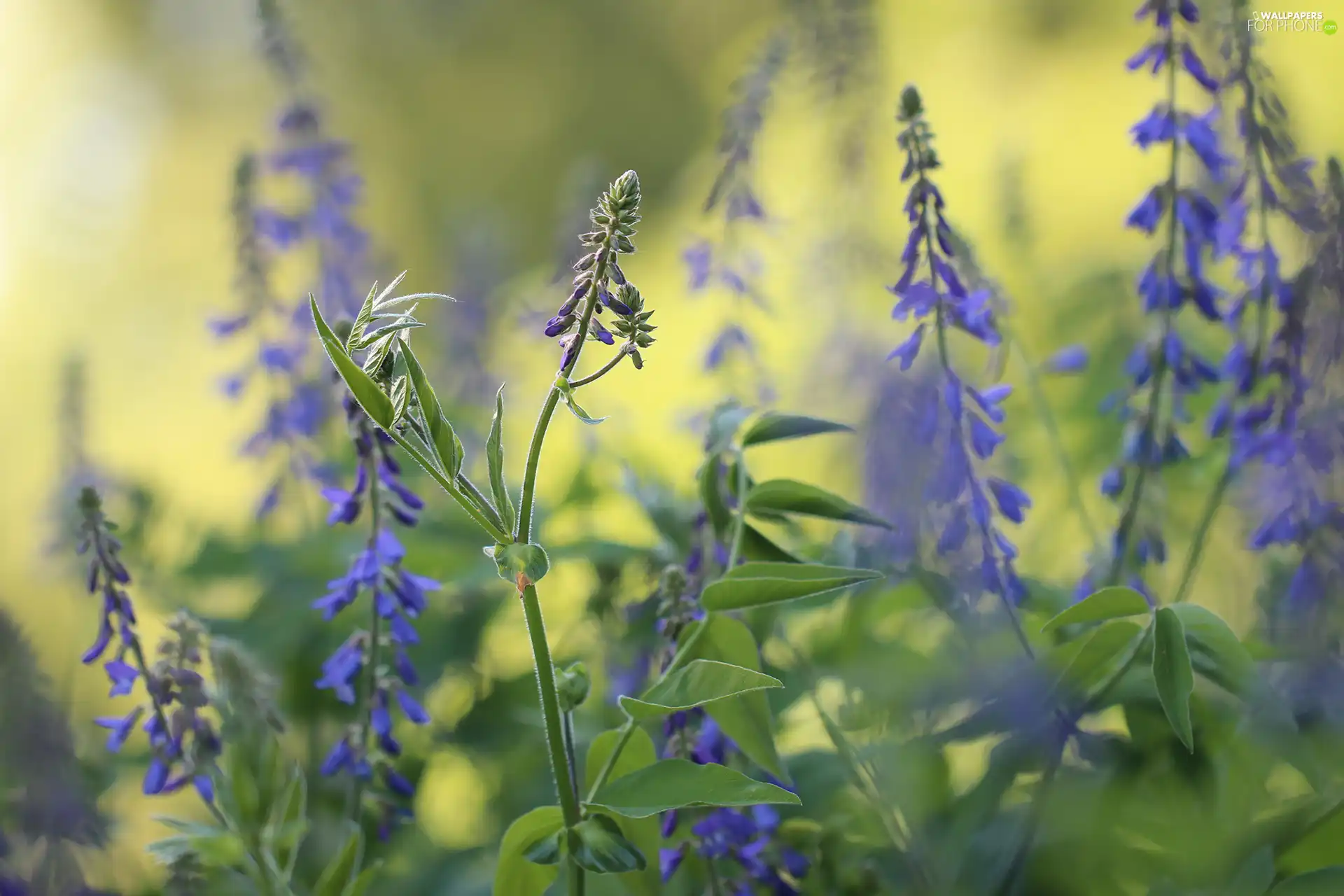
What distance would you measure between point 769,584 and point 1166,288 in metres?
0.24

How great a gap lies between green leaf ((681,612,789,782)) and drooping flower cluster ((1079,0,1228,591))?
18 centimetres

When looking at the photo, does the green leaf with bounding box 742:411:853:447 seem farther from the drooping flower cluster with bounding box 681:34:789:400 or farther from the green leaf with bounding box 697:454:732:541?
the drooping flower cluster with bounding box 681:34:789:400

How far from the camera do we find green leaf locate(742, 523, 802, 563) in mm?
409

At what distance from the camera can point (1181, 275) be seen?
19.4 inches

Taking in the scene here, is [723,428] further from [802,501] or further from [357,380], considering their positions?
[357,380]

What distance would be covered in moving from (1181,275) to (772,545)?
22 centimetres

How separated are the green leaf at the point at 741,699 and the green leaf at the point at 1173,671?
108mm

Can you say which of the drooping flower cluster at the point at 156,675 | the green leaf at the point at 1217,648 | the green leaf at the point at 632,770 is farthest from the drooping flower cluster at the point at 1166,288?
the drooping flower cluster at the point at 156,675

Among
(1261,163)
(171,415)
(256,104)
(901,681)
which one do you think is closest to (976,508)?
(901,681)

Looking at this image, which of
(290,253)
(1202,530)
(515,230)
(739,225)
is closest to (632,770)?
(1202,530)

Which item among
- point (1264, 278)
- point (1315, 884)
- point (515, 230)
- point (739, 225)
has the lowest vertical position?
point (1315, 884)

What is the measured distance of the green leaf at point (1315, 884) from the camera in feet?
1.12

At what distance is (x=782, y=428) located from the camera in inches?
16.0

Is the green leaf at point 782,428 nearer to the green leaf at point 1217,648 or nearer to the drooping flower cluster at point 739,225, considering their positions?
the green leaf at point 1217,648
